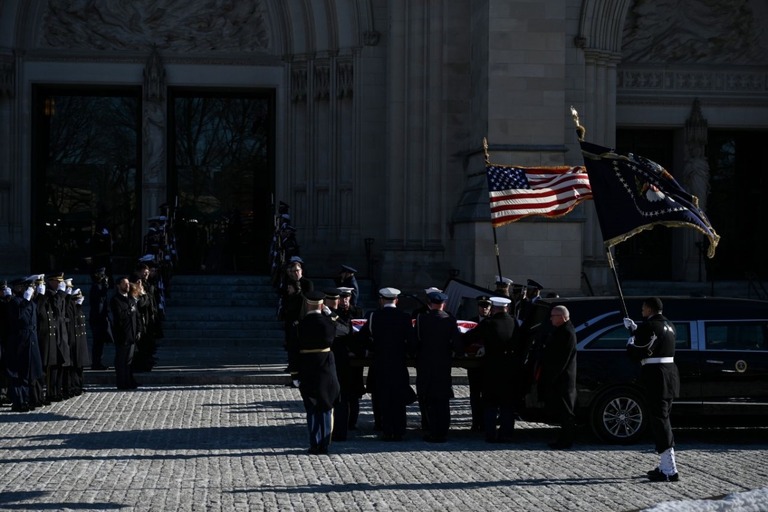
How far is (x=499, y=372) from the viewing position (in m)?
13.8

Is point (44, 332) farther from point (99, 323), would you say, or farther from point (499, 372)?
point (499, 372)

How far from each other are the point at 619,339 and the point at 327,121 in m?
15.4

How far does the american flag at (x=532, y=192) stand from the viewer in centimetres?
1811

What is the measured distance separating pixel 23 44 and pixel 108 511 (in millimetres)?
20617

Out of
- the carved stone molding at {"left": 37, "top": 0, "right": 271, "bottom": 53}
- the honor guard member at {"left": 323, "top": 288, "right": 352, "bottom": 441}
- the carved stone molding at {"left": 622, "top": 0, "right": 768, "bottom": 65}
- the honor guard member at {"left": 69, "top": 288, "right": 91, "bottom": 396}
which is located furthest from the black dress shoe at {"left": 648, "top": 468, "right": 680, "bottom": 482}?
the carved stone molding at {"left": 37, "top": 0, "right": 271, "bottom": 53}

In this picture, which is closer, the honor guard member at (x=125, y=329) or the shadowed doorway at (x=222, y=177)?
the honor guard member at (x=125, y=329)

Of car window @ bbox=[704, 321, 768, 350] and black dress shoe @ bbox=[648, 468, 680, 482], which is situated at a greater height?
car window @ bbox=[704, 321, 768, 350]

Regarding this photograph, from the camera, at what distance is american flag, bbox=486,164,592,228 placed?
18109 millimetres

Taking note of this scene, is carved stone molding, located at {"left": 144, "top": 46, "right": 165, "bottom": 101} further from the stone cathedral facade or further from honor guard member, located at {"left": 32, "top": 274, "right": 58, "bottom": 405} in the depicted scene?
honor guard member, located at {"left": 32, "top": 274, "right": 58, "bottom": 405}

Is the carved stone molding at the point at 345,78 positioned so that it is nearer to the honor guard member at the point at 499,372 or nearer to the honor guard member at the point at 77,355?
the honor guard member at the point at 77,355

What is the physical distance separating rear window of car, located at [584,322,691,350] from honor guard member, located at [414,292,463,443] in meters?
1.51

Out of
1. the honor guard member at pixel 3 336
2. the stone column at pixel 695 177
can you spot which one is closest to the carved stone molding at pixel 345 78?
the stone column at pixel 695 177

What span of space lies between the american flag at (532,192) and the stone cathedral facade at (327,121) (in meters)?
7.10

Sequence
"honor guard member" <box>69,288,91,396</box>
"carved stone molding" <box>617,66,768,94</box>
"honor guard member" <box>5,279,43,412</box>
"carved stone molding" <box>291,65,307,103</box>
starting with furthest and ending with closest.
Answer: "carved stone molding" <box>291,65,307,103</box> < "carved stone molding" <box>617,66,768,94</box> < "honor guard member" <box>69,288,91,396</box> < "honor guard member" <box>5,279,43,412</box>
